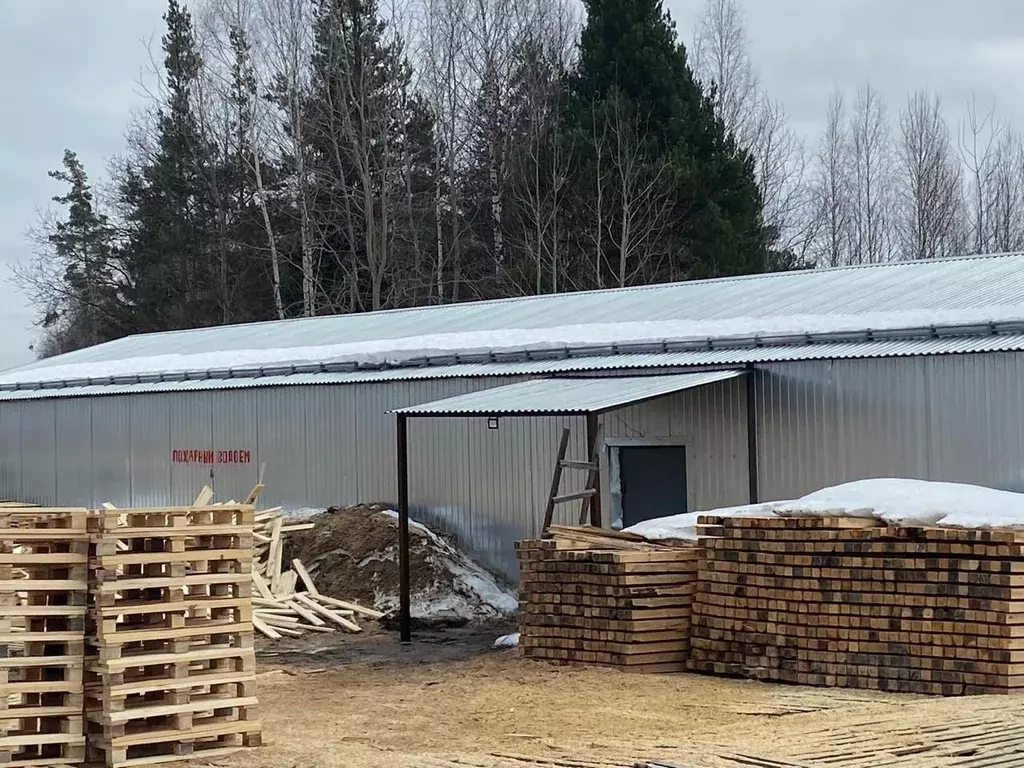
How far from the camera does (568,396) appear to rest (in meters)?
19.0

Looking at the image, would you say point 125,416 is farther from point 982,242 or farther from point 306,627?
point 982,242

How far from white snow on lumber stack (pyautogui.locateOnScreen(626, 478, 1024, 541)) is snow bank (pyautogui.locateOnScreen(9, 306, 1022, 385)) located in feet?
15.3

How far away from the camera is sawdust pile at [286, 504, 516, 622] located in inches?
854

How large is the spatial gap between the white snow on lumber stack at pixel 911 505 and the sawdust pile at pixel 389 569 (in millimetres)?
6925

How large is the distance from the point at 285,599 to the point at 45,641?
1000 cm

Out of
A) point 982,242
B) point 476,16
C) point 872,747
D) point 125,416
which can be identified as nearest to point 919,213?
point 982,242

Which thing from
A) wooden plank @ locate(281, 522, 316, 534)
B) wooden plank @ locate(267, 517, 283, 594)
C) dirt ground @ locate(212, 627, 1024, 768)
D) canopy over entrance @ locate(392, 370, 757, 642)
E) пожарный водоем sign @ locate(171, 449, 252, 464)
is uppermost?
canopy over entrance @ locate(392, 370, 757, 642)

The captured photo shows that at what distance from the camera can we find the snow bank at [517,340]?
1972 centimetres

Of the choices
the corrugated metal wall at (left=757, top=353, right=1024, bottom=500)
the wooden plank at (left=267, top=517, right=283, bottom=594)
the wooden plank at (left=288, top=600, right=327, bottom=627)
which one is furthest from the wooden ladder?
the wooden plank at (left=267, top=517, right=283, bottom=594)

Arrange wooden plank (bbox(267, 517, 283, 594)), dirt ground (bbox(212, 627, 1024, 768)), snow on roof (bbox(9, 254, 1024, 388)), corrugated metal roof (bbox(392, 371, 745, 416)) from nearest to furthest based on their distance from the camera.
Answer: dirt ground (bbox(212, 627, 1024, 768)) → corrugated metal roof (bbox(392, 371, 745, 416)) → snow on roof (bbox(9, 254, 1024, 388)) → wooden plank (bbox(267, 517, 283, 594))

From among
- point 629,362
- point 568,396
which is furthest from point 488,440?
point 568,396

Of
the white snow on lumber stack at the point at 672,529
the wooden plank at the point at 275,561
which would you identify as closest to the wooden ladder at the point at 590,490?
the white snow on lumber stack at the point at 672,529

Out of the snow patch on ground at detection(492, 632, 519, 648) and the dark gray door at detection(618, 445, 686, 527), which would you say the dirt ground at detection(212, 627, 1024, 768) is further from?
the dark gray door at detection(618, 445, 686, 527)

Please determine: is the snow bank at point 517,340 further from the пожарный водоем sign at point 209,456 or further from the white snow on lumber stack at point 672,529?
the white snow on lumber stack at point 672,529
